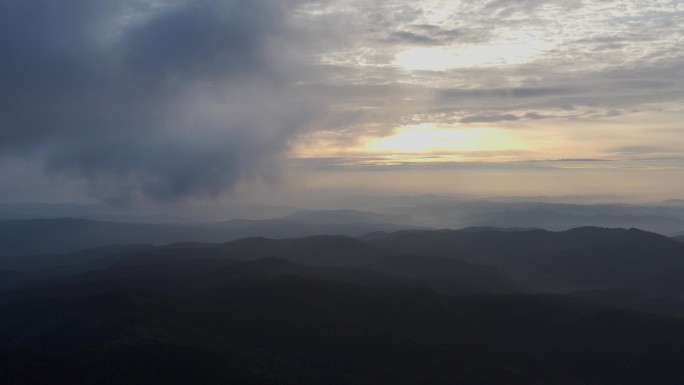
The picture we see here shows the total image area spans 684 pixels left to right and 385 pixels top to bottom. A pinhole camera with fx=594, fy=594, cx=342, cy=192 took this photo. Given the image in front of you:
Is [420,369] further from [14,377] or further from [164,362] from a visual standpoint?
[14,377]

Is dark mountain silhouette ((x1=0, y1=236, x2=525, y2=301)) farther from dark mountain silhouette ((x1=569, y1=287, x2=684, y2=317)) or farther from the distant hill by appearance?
the distant hill

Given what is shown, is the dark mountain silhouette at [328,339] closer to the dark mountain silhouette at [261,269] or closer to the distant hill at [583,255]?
the dark mountain silhouette at [261,269]

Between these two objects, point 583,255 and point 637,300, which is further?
point 583,255

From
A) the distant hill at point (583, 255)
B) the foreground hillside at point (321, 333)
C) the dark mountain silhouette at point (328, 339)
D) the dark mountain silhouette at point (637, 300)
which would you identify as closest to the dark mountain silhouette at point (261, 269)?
the foreground hillside at point (321, 333)

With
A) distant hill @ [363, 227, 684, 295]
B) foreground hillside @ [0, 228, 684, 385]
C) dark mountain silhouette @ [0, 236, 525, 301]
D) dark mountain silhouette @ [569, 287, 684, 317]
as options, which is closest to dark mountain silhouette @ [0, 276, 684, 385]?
foreground hillside @ [0, 228, 684, 385]

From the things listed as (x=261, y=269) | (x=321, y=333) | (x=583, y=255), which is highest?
(x=261, y=269)

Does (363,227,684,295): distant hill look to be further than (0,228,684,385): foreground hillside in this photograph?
Yes

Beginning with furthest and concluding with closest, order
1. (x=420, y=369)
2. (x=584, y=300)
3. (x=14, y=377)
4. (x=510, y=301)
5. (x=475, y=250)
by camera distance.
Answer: (x=475, y=250) → (x=584, y=300) → (x=510, y=301) → (x=420, y=369) → (x=14, y=377)

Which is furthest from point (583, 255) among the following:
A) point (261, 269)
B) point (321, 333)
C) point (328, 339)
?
point (328, 339)

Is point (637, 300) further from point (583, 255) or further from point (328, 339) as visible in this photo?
point (328, 339)

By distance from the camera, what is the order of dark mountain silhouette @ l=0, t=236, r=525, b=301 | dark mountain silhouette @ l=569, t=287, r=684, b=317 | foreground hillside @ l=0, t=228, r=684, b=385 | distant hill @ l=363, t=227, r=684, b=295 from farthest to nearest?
distant hill @ l=363, t=227, r=684, b=295 → dark mountain silhouette @ l=0, t=236, r=525, b=301 → dark mountain silhouette @ l=569, t=287, r=684, b=317 → foreground hillside @ l=0, t=228, r=684, b=385

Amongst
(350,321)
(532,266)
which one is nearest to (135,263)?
(350,321)
